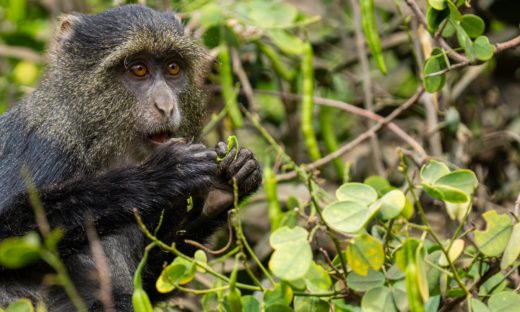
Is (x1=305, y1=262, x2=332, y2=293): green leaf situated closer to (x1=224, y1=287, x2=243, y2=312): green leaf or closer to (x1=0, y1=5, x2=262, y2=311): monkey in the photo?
(x1=224, y1=287, x2=243, y2=312): green leaf

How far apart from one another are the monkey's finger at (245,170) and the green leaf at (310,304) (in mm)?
1151

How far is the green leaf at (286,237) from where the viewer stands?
351cm

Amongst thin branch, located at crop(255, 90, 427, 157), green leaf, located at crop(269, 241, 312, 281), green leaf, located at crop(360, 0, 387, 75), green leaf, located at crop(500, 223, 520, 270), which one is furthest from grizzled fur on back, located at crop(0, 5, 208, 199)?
green leaf, located at crop(500, 223, 520, 270)

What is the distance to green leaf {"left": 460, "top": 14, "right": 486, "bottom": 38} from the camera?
449 cm

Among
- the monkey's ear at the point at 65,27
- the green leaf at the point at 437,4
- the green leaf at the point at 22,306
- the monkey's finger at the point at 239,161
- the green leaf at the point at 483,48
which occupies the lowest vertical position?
the monkey's finger at the point at 239,161

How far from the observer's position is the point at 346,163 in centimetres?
667

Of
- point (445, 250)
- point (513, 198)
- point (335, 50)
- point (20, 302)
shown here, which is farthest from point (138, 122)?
point (335, 50)

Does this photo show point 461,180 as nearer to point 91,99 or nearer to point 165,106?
point 165,106

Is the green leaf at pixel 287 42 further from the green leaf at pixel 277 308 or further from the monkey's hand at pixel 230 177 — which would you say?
the green leaf at pixel 277 308

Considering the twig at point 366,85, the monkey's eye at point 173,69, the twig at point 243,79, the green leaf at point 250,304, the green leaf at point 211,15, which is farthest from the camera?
the twig at point 243,79

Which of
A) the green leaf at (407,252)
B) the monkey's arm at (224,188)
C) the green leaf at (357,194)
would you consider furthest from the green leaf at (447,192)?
the monkey's arm at (224,188)

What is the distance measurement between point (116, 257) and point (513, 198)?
9.88 ft

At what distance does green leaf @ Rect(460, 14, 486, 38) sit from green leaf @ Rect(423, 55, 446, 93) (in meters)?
0.19

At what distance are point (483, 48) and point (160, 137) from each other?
176cm
